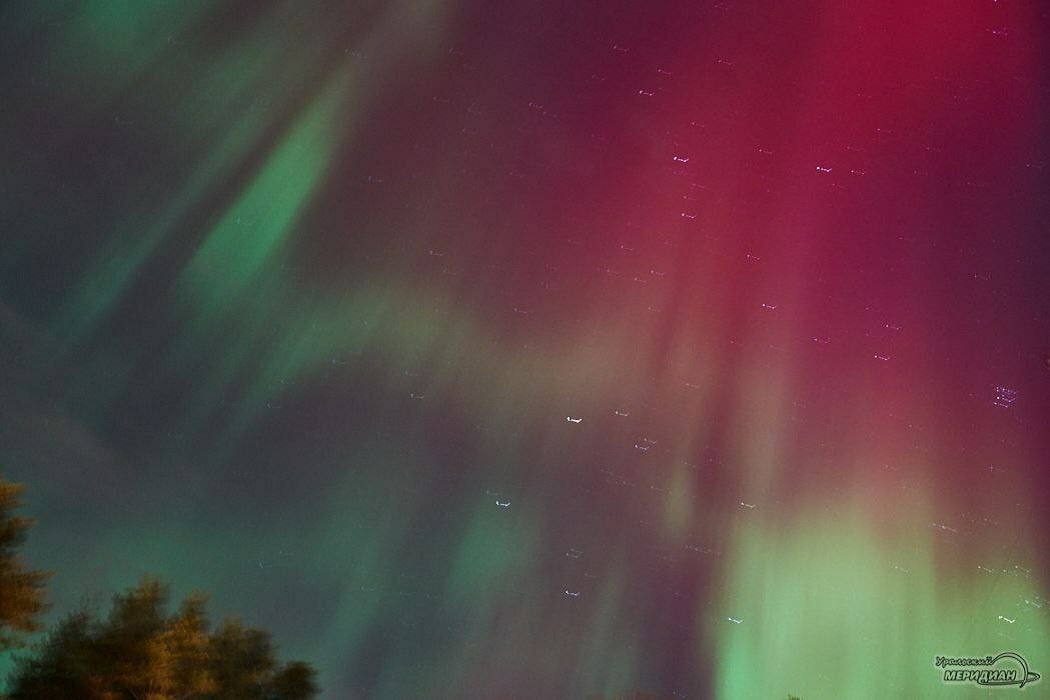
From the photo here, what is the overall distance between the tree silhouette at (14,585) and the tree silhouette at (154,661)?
13.0 feet

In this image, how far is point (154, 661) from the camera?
31.3 meters

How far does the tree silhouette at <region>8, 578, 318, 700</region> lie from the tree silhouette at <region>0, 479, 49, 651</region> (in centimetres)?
396

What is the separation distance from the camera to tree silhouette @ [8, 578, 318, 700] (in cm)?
2972

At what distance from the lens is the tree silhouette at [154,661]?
29719 millimetres

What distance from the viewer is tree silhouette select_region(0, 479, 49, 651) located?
85.4 ft

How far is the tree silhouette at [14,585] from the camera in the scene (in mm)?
26031

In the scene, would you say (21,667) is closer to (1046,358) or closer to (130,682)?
(130,682)

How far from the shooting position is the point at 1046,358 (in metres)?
33.3

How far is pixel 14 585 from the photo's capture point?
86.4 feet

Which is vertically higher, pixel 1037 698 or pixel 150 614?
pixel 1037 698

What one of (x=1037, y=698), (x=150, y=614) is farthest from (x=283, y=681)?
(x=1037, y=698)

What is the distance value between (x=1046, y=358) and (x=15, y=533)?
36608mm

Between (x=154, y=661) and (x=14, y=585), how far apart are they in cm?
674

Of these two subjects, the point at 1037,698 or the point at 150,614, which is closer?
the point at 150,614
